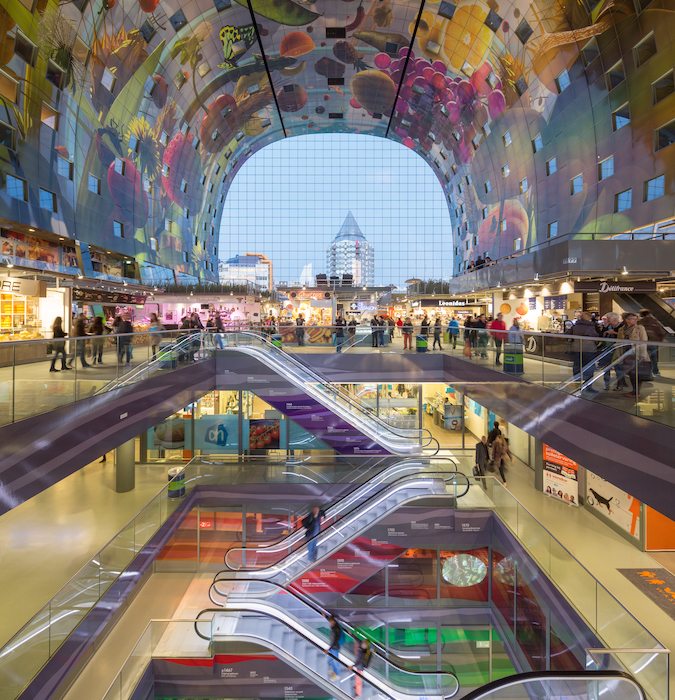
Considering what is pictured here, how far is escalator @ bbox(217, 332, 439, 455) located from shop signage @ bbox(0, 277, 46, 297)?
6391 millimetres

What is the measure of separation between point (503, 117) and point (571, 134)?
5.42 metres

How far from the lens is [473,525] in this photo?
1192 cm

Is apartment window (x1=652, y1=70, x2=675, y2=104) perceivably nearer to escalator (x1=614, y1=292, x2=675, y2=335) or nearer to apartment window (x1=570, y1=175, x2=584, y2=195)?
apartment window (x1=570, y1=175, x2=584, y2=195)

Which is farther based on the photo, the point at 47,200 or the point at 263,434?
the point at 263,434

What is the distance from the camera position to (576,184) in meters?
20.5

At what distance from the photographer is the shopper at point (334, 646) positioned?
30.4 feet

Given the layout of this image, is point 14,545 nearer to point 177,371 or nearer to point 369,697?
point 177,371

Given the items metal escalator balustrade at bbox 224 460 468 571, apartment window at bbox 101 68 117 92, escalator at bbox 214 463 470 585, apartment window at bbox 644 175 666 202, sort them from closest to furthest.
Answer: 1. escalator at bbox 214 463 470 585
2. metal escalator balustrade at bbox 224 460 468 571
3. apartment window at bbox 644 175 666 202
4. apartment window at bbox 101 68 117 92

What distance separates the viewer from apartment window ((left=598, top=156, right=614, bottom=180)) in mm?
18266

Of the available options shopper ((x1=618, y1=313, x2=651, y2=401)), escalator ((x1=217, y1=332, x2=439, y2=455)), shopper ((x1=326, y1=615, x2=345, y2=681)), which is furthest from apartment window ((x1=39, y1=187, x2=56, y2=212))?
shopper ((x1=618, y1=313, x2=651, y2=401))

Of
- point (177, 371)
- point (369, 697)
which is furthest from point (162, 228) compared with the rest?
point (369, 697)

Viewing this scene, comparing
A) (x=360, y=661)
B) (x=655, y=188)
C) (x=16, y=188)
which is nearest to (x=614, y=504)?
(x=360, y=661)

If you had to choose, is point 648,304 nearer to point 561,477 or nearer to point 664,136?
point 664,136

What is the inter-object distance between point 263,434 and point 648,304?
49.5ft
